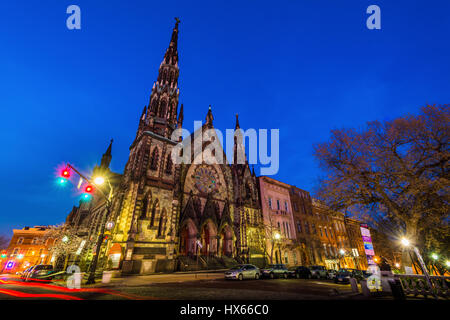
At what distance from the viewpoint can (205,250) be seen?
27672 mm

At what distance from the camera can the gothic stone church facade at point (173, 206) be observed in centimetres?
2095

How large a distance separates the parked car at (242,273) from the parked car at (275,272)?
1368 mm

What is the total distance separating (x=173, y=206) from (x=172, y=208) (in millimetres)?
255

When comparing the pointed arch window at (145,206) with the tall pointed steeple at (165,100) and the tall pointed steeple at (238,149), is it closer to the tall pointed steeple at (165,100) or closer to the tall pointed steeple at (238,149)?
the tall pointed steeple at (165,100)

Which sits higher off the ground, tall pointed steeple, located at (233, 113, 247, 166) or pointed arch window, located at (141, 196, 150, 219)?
tall pointed steeple, located at (233, 113, 247, 166)

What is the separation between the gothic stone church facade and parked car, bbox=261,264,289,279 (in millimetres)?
6917

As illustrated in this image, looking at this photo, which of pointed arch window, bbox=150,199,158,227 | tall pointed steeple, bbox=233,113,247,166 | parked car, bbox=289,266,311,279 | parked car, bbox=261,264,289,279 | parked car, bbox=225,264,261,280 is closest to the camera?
parked car, bbox=225,264,261,280

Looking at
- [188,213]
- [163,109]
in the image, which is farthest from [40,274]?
[163,109]

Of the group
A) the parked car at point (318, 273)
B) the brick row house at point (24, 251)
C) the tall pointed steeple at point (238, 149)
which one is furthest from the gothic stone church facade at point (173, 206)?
the brick row house at point (24, 251)

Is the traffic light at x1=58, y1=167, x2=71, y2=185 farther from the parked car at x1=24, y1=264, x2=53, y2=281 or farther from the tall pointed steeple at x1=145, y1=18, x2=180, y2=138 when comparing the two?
the tall pointed steeple at x1=145, y1=18, x2=180, y2=138

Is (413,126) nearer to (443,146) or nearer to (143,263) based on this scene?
(443,146)

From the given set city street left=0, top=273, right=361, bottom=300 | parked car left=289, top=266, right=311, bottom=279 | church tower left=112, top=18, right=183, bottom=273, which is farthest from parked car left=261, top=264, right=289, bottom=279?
church tower left=112, top=18, right=183, bottom=273

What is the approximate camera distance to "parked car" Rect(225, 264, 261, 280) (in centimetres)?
1667
